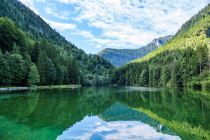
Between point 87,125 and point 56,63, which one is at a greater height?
point 56,63

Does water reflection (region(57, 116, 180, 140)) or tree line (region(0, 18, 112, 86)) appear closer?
water reflection (region(57, 116, 180, 140))

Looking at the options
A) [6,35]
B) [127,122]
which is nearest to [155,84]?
[6,35]

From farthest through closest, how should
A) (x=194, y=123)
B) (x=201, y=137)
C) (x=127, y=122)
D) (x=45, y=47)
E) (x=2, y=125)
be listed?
(x=45, y=47)
(x=127, y=122)
(x=194, y=123)
(x=2, y=125)
(x=201, y=137)

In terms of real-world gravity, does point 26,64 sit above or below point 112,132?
above

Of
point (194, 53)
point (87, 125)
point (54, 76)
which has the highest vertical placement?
point (194, 53)

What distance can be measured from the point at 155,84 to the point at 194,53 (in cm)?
4003

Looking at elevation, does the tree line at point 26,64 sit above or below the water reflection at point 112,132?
above

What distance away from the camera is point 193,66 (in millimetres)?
102125

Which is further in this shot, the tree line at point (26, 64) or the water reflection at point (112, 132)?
the tree line at point (26, 64)

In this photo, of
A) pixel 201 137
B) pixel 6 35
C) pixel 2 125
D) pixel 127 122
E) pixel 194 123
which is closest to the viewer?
pixel 201 137

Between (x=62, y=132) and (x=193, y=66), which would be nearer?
(x=62, y=132)

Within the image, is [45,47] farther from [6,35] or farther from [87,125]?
[87,125]

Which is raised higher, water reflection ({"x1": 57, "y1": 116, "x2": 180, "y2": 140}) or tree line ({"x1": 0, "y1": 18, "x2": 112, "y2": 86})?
tree line ({"x1": 0, "y1": 18, "x2": 112, "y2": 86})

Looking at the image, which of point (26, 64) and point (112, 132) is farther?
Result: point (26, 64)
